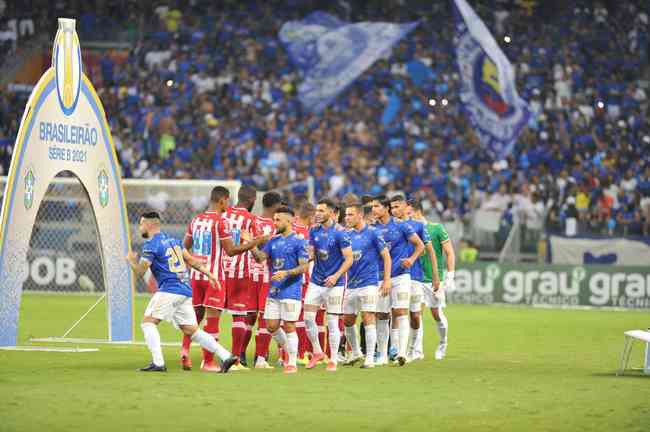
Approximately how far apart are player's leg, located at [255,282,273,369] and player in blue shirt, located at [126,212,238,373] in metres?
1.13

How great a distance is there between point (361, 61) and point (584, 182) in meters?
7.85

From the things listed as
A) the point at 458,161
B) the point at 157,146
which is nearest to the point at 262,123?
the point at 157,146

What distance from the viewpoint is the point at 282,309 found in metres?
13.9

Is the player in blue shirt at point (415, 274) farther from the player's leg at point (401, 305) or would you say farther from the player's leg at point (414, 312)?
the player's leg at point (401, 305)

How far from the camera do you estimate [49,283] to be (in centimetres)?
2923

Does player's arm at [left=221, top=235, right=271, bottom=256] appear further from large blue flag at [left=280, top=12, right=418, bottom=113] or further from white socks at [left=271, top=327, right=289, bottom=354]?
large blue flag at [left=280, top=12, right=418, bottom=113]

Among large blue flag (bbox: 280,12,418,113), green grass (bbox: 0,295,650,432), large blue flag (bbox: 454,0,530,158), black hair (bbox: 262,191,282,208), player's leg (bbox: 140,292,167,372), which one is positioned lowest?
green grass (bbox: 0,295,650,432)

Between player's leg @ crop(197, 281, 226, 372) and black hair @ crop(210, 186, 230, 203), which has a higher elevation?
black hair @ crop(210, 186, 230, 203)

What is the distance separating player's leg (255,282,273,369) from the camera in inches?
579

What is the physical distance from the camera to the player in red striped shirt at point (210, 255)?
14180mm

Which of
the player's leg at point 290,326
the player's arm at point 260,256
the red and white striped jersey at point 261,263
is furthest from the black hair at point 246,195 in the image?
the player's leg at point 290,326

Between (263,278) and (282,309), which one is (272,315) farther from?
(263,278)

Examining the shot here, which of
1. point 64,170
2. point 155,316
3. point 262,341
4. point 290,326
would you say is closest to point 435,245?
point 262,341

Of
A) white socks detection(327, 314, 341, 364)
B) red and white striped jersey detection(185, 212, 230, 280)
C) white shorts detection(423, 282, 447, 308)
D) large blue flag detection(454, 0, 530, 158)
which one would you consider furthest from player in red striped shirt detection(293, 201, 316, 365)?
large blue flag detection(454, 0, 530, 158)
